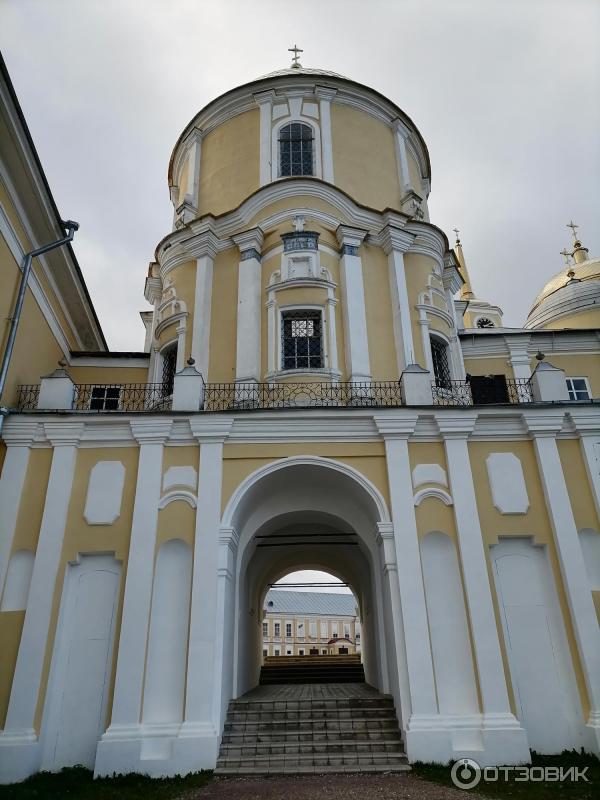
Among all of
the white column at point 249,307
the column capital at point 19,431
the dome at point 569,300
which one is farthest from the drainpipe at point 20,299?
the dome at point 569,300

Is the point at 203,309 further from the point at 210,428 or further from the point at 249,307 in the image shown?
the point at 210,428

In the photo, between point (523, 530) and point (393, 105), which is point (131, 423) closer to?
point (523, 530)

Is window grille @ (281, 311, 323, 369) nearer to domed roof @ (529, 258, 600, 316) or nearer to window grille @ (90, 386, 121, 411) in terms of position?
window grille @ (90, 386, 121, 411)

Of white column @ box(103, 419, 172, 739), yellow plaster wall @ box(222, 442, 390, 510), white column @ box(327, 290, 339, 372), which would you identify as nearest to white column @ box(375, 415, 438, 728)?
yellow plaster wall @ box(222, 442, 390, 510)

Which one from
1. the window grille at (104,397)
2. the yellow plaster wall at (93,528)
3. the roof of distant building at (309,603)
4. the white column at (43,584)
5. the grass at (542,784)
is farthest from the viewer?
the roof of distant building at (309,603)

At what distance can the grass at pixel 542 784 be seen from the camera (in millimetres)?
8625

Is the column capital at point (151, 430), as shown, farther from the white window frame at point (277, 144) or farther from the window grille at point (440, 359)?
the white window frame at point (277, 144)

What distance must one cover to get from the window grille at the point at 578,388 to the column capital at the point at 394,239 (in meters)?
6.70

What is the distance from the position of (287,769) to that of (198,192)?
1694 centimetres

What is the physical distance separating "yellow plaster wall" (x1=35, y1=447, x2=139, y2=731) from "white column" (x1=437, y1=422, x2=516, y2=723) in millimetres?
6700

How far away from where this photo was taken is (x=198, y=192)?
20.0 meters

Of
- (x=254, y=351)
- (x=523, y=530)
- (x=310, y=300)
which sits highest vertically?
(x=310, y=300)

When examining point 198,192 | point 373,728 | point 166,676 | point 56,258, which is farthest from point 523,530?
point 198,192

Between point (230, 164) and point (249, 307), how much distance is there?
6224mm
